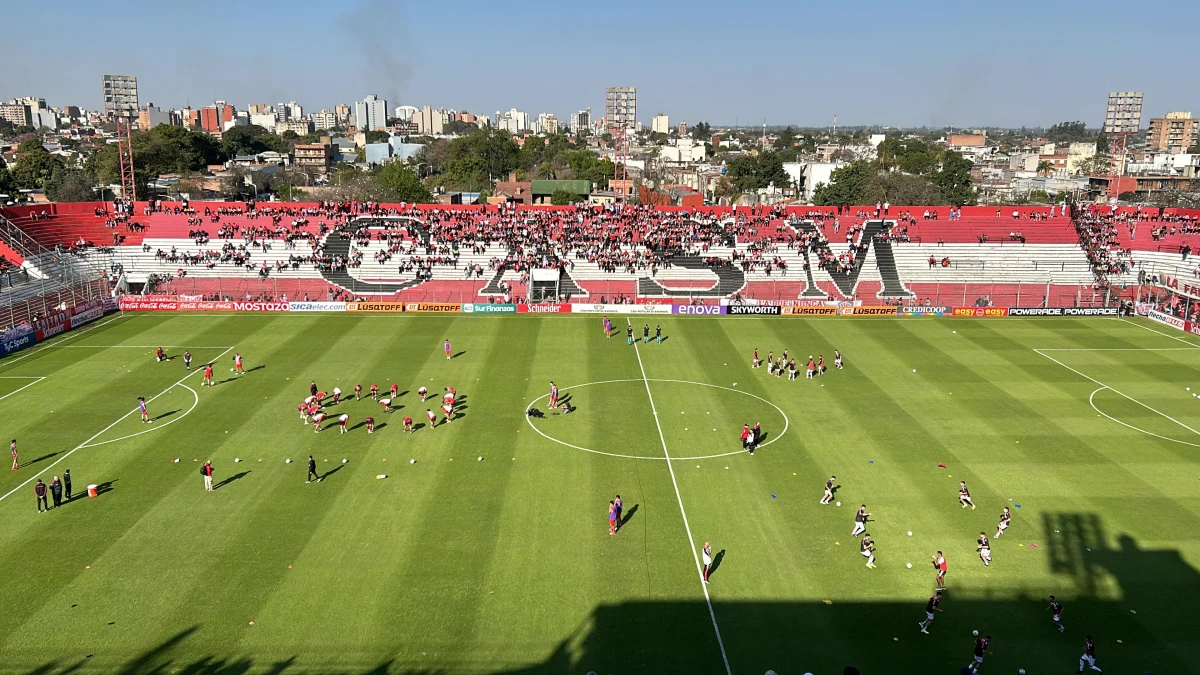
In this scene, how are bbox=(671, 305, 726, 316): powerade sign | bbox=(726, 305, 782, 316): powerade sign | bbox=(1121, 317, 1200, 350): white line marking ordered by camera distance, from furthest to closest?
bbox=(726, 305, 782, 316): powerade sign, bbox=(671, 305, 726, 316): powerade sign, bbox=(1121, 317, 1200, 350): white line marking

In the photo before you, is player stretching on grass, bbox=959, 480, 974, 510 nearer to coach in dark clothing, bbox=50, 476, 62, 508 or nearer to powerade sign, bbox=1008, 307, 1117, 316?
coach in dark clothing, bbox=50, 476, 62, 508

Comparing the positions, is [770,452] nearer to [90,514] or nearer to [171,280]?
[90,514]

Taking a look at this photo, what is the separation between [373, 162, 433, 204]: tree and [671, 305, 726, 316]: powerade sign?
5963 cm

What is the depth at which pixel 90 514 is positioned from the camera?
22328 mm

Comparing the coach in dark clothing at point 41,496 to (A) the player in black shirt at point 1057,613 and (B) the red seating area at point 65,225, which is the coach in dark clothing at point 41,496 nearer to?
(A) the player in black shirt at point 1057,613

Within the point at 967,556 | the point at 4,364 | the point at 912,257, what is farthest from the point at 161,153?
the point at 967,556

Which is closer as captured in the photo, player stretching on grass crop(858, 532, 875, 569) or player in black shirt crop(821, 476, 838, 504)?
player stretching on grass crop(858, 532, 875, 569)

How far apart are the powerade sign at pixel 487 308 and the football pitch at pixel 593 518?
42.2 feet

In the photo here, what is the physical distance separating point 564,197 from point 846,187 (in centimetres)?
4023

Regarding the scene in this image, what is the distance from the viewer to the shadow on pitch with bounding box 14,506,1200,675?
53.1ft

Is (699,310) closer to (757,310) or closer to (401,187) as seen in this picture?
(757,310)

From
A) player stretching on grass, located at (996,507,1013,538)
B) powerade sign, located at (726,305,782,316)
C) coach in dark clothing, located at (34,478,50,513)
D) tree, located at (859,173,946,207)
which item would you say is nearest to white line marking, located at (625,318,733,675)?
player stretching on grass, located at (996,507,1013,538)

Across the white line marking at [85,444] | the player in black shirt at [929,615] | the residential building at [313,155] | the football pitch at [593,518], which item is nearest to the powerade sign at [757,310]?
the football pitch at [593,518]

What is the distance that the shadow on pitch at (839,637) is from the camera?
16172 mm
